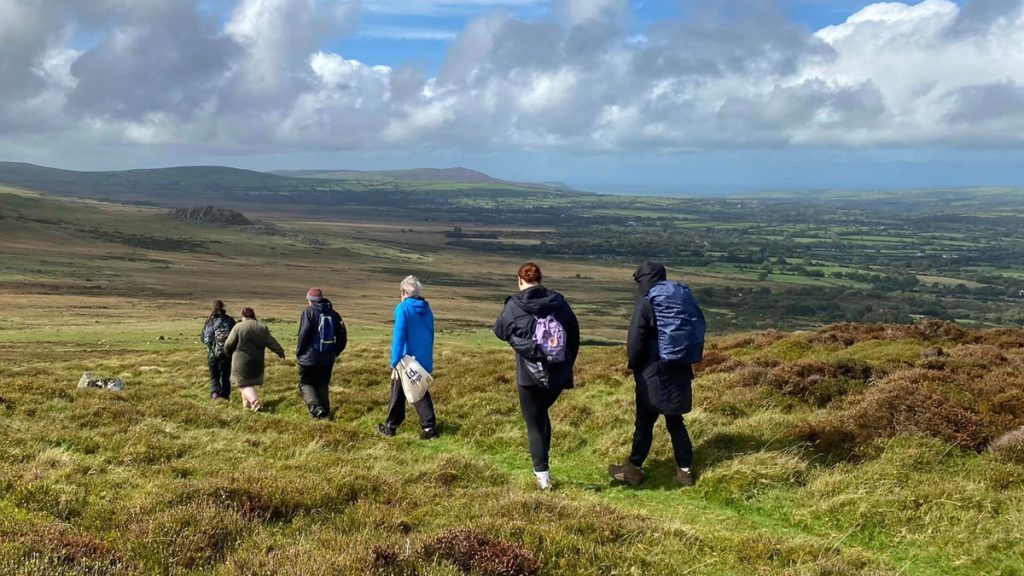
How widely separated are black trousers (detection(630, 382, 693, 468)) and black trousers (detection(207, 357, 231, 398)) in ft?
37.5

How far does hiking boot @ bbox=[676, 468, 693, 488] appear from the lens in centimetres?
898

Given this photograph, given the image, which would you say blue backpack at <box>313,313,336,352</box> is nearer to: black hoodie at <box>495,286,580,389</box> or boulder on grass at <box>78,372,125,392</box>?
black hoodie at <box>495,286,580,389</box>

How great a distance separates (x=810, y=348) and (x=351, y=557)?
17.3m

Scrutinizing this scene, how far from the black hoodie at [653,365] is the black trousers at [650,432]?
0.17 m

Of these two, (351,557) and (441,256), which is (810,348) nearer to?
(351,557)

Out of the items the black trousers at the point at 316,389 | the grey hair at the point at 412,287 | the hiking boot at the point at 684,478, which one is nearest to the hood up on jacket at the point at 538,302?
the hiking boot at the point at 684,478

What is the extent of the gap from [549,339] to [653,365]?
140 cm

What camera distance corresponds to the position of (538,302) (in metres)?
8.64

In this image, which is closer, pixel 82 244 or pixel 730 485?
pixel 730 485

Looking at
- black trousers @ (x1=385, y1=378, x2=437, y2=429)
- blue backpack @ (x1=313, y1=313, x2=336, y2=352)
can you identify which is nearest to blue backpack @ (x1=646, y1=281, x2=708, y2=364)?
black trousers @ (x1=385, y1=378, x2=437, y2=429)

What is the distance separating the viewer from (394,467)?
9.70 meters

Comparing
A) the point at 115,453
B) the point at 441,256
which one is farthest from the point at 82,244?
the point at 115,453

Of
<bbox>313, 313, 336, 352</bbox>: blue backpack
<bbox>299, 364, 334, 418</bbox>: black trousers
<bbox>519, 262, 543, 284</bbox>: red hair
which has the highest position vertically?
<bbox>519, 262, 543, 284</bbox>: red hair

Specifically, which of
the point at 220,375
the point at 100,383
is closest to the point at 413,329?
the point at 220,375
